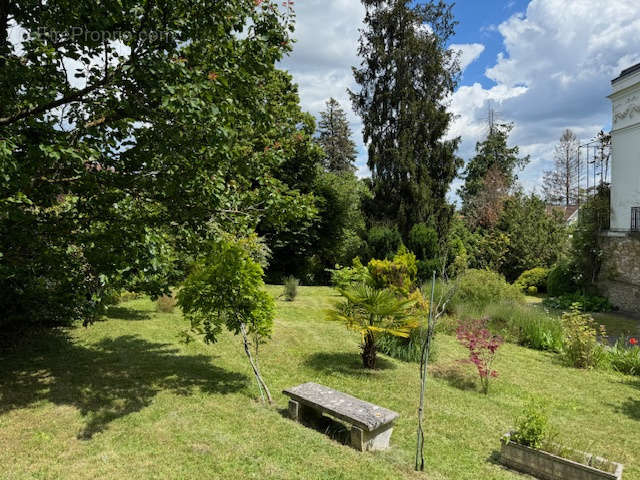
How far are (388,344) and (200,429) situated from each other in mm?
4853

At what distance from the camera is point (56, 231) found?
532 centimetres

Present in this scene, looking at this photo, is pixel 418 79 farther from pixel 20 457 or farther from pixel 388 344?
pixel 20 457

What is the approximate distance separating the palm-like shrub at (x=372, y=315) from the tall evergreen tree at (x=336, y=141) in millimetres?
35272

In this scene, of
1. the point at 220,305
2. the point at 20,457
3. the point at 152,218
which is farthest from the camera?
the point at 220,305

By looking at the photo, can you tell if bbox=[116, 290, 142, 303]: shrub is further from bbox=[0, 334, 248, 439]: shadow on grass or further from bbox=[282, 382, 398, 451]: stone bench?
bbox=[282, 382, 398, 451]: stone bench

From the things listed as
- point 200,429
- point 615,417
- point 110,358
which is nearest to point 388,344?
point 615,417

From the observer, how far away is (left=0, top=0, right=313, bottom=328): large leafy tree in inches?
174

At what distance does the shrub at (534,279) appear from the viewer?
20062 millimetres

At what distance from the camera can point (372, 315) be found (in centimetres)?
746

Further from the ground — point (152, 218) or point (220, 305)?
point (152, 218)

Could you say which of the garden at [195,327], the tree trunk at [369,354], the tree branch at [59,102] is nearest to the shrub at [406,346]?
the garden at [195,327]

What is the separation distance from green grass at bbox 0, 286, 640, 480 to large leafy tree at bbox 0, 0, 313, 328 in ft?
5.00

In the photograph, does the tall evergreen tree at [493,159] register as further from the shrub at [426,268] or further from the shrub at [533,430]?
the shrub at [533,430]

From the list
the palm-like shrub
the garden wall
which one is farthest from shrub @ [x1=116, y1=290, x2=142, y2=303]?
the garden wall
